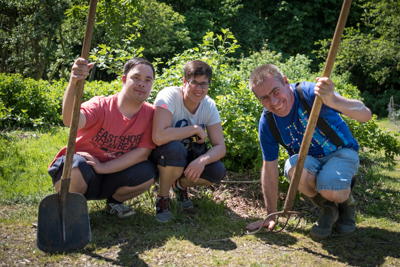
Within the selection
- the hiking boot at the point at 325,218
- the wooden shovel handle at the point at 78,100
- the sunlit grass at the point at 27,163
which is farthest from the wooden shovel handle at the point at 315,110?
the sunlit grass at the point at 27,163

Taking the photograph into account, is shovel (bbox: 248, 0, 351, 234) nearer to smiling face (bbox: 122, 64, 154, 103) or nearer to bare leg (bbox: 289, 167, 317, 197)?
bare leg (bbox: 289, 167, 317, 197)

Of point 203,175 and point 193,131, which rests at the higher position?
point 193,131

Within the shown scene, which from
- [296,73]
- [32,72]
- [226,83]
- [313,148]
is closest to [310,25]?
[296,73]

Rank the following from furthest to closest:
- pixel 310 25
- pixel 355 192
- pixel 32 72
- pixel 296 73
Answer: pixel 310 25, pixel 32 72, pixel 296 73, pixel 355 192

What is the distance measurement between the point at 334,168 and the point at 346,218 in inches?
20.4

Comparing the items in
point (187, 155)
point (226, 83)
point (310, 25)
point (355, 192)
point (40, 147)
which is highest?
point (310, 25)

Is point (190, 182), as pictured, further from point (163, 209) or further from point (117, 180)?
point (117, 180)

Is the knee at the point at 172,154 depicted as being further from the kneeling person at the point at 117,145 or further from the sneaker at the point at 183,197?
the sneaker at the point at 183,197

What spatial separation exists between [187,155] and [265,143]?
761 millimetres

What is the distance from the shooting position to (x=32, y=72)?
14.8 meters

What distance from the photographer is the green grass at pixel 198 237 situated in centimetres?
249

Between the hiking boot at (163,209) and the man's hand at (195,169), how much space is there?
1.04 ft

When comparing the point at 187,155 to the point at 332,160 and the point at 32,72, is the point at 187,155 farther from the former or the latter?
the point at 32,72

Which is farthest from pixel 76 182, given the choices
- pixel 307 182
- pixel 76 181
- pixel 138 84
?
pixel 307 182
